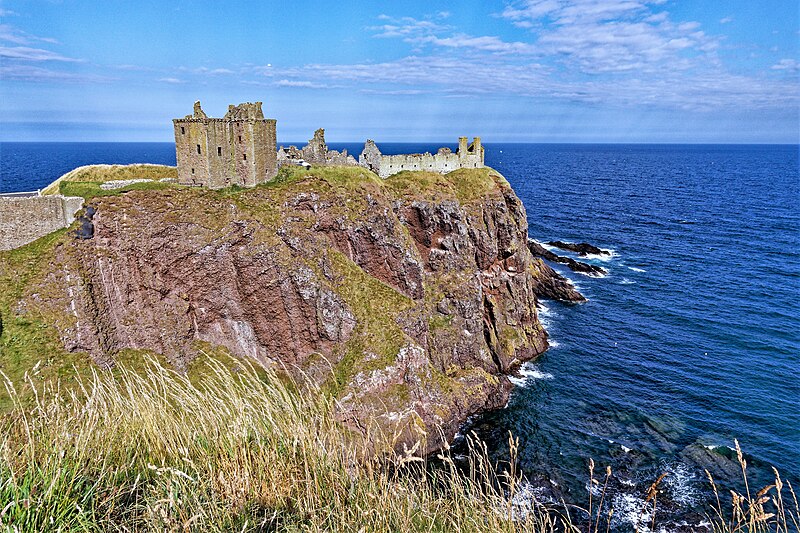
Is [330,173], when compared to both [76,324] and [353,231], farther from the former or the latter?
[76,324]

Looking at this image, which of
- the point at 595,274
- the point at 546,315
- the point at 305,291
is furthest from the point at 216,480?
the point at 595,274

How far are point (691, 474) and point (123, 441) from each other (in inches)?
1877

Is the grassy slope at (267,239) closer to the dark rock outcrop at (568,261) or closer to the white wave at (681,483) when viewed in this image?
the white wave at (681,483)

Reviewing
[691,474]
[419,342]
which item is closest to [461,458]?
[419,342]

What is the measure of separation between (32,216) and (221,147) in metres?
18.7

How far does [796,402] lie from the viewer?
5225cm

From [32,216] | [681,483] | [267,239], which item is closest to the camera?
[681,483]

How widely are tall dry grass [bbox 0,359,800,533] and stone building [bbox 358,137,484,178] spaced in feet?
184

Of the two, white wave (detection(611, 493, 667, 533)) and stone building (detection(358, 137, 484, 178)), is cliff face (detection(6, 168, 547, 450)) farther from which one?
white wave (detection(611, 493, 667, 533))

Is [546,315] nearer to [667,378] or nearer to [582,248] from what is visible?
[667,378]

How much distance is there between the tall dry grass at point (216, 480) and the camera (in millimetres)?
8469

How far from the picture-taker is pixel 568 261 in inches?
3937

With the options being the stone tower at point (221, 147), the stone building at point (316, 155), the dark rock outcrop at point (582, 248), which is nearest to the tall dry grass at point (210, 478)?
the stone tower at point (221, 147)

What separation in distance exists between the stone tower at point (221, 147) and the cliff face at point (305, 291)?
11.0 ft
